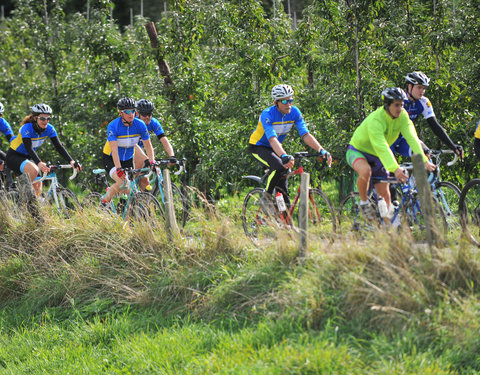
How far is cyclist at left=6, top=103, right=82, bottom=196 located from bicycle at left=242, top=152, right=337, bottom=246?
3402 millimetres

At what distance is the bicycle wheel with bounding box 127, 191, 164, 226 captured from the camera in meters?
8.14

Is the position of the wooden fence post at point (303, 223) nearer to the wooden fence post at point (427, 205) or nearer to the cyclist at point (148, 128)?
the wooden fence post at point (427, 205)

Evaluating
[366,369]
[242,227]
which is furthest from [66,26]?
[366,369]

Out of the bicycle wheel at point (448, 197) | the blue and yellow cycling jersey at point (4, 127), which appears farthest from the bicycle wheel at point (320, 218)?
the blue and yellow cycling jersey at point (4, 127)

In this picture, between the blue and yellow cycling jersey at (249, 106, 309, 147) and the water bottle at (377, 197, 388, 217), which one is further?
the blue and yellow cycling jersey at (249, 106, 309, 147)

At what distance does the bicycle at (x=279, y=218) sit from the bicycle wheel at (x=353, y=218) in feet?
0.37

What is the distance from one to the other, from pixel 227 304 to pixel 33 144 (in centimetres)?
570

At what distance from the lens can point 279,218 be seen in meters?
7.23

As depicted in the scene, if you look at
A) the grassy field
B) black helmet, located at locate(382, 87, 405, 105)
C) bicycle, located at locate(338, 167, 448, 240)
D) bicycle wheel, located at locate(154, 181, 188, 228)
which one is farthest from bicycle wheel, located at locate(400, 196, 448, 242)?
bicycle wheel, located at locate(154, 181, 188, 228)

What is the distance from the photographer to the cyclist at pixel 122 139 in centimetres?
913

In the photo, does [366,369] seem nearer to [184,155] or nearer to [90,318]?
[90,318]

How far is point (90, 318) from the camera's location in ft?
24.2

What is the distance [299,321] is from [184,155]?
6552 mm

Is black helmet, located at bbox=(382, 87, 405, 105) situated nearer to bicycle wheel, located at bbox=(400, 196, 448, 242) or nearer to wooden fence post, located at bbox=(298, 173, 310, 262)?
bicycle wheel, located at bbox=(400, 196, 448, 242)
